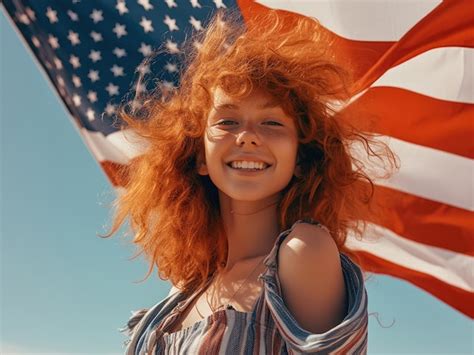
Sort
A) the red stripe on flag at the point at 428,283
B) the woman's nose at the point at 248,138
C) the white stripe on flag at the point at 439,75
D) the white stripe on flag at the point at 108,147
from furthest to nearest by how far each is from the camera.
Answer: the white stripe on flag at the point at 108,147 < the red stripe on flag at the point at 428,283 < the white stripe on flag at the point at 439,75 < the woman's nose at the point at 248,138

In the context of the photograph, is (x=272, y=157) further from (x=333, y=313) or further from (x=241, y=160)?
(x=333, y=313)

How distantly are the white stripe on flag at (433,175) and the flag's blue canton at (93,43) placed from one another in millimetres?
1697

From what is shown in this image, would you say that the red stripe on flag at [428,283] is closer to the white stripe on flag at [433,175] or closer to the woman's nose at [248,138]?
the white stripe on flag at [433,175]

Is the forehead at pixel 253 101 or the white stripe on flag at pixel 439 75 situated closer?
the forehead at pixel 253 101

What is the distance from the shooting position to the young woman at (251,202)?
6.40 feet

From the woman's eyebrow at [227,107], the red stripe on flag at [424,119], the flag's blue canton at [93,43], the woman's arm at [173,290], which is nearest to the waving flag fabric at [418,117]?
the red stripe on flag at [424,119]

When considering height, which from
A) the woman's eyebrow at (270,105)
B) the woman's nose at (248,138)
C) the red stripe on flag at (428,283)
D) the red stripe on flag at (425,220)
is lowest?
the red stripe on flag at (428,283)

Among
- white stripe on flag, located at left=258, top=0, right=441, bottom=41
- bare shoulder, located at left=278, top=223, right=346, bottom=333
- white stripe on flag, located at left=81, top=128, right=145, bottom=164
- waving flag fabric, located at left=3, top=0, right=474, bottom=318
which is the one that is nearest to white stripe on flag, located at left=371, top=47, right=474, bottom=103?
waving flag fabric, located at left=3, top=0, right=474, bottom=318

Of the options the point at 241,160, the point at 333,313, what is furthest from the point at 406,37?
the point at 333,313

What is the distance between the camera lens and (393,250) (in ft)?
14.1

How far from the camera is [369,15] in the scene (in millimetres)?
4184

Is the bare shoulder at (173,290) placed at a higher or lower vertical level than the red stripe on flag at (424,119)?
higher

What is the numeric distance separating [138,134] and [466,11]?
2.16 m

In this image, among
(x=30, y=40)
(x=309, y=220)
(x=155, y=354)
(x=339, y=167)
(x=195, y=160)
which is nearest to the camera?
(x=309, y=220)
